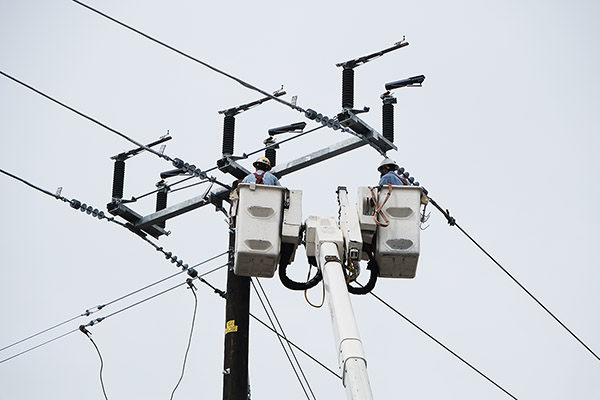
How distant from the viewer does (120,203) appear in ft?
Answer: 38.1

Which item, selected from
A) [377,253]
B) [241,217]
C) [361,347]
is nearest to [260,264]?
[241,217]

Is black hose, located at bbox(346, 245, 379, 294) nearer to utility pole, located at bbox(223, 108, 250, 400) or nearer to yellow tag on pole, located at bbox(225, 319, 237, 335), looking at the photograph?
utility pole, located at bbox(223, 108, 250, 400)

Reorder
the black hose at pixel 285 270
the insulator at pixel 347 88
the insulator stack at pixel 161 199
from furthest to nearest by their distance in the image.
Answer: the insulator stack at pixel 161 199 < the insulator at pixel 347 88 < the black hose at pixel 285 270

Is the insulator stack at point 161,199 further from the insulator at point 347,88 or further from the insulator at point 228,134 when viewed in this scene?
the insulator at point 347,88

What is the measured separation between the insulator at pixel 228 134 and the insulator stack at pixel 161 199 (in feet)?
3.74

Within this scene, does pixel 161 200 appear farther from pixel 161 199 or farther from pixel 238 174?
pixel 238 174

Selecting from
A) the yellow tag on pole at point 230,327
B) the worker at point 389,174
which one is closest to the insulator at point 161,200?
the yellow tag on pole at point 230,327

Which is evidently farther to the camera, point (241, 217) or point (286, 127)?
point (286, 127)

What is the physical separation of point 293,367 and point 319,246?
12.2ft

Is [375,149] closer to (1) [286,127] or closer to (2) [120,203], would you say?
(1) [286,127]

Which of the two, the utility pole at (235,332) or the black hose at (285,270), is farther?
the utility pole at (235,332)

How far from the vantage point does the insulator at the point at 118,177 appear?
38.6 ft

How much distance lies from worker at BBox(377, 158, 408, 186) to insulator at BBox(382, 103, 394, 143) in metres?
0.58

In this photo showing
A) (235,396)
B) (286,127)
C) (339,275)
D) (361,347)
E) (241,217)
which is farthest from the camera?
(286,127)
